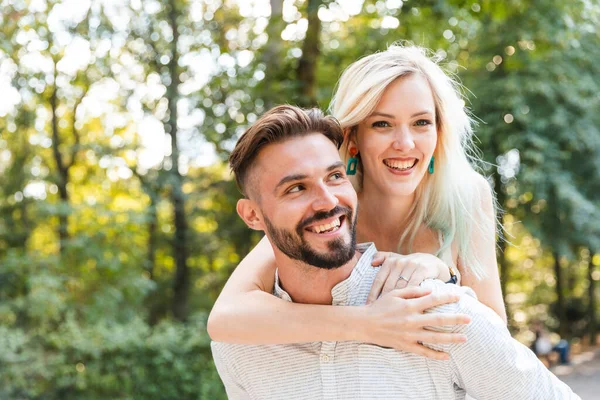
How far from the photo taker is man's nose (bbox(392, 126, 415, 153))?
2.44 m

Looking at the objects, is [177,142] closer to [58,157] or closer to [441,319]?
[58,157]

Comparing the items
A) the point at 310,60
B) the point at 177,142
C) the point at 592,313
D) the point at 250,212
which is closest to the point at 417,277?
the point at 250,212

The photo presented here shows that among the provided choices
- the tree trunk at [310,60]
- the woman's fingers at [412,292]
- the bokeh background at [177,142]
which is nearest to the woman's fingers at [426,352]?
the woman's fingers at [412,292]

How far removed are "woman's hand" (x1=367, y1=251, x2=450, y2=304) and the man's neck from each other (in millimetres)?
82

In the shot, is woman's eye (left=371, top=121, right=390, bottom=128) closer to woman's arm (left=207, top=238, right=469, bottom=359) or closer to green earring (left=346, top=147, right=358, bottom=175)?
green earring (left=346, top=147, right=358, bottom=175)

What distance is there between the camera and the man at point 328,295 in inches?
67.7

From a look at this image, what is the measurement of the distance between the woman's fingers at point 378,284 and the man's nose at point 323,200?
0.29 m

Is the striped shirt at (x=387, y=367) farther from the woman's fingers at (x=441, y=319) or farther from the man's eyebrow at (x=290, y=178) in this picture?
the man's eyebrow at (x=290, y=178)

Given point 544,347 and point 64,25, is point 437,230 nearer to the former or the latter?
point 64,25

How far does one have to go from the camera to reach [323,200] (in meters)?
1.79

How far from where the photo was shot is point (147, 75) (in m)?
13.0

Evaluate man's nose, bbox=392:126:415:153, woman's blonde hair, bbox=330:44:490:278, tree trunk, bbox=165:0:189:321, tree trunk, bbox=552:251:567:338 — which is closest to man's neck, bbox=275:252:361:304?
man's nose, bbox=392:126:415:153

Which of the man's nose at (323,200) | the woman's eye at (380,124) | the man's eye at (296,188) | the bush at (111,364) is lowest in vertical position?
the bush at (111,364)

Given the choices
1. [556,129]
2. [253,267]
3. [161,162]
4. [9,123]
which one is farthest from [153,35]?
[253,267]
